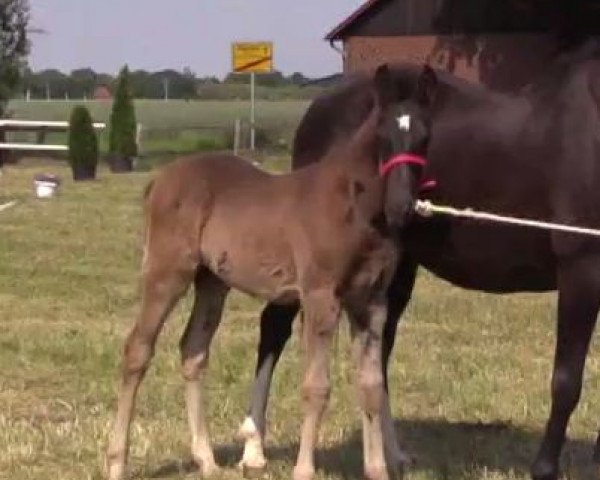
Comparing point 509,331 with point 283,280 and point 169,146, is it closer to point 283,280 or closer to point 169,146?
point 283,280

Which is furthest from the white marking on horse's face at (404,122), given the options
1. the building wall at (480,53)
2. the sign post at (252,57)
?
the sign post at (252,57)

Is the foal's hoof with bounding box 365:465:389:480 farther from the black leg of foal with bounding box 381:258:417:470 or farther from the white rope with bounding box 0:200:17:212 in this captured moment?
the white rope with bounding box 0:200:17:212

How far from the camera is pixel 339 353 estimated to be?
31.1ft

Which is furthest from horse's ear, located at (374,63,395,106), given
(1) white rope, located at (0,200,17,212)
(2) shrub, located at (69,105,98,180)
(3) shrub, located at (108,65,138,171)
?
(3) shrub, located at (108,65,138,171)

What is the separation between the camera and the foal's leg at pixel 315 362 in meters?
5.86

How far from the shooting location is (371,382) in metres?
6.15

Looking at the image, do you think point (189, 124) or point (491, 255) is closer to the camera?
point (491, 255)

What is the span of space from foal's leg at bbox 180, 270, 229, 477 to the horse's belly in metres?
0.97

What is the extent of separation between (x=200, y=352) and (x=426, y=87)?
1.72 metres

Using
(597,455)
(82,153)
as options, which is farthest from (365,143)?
(82,153)

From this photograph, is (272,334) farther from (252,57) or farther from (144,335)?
(252,57)

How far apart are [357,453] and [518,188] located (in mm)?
1633

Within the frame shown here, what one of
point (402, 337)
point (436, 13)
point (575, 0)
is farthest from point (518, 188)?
point (436, 13)

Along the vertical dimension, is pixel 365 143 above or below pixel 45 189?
above
